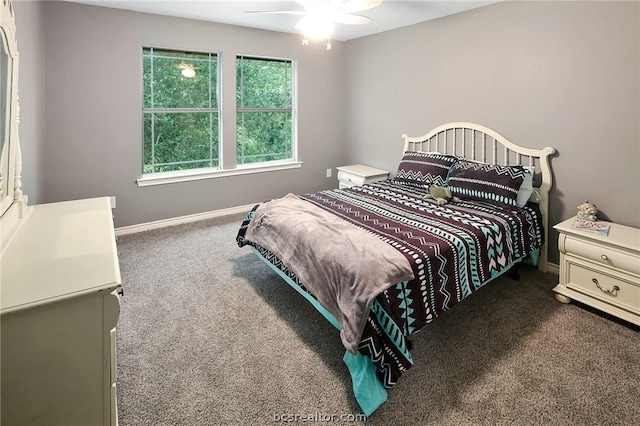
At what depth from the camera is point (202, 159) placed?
4273mm

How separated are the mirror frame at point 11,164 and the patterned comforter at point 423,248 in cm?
145

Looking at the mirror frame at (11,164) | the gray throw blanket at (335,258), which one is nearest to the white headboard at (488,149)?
the gray throw blanket at (335,258)

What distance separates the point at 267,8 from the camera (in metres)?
3.44

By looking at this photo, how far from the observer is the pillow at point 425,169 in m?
3.41

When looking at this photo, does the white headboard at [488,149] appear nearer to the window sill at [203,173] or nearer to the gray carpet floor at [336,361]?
the gray carpet floor at [336,361]

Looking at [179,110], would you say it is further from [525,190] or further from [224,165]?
[525,190]

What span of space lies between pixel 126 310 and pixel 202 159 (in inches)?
89.7

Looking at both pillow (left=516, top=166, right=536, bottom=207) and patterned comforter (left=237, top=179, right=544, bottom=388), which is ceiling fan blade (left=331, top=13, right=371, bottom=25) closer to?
patterned comforter (left=237, top=179, right=544, bottom=388)

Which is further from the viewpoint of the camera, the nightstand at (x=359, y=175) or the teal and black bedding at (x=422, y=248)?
the nightstand at (x=359, y=175)

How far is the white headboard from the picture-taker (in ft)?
9.70

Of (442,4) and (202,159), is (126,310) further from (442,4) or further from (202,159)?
(442,4)

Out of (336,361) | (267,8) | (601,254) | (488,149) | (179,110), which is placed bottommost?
(336,361)

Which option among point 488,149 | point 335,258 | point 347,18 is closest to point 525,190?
point 488,149

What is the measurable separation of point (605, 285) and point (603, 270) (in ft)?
0.33
